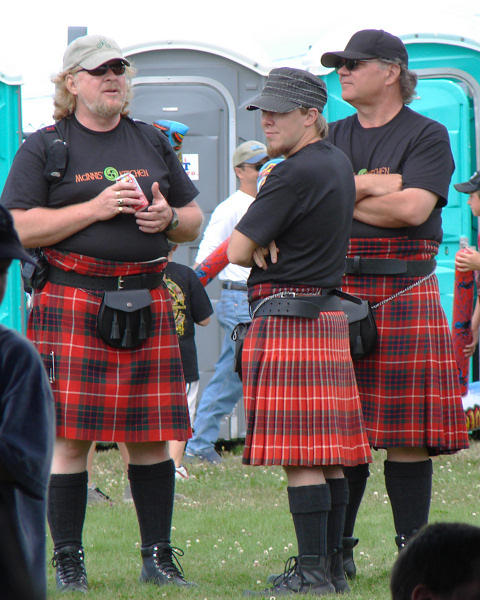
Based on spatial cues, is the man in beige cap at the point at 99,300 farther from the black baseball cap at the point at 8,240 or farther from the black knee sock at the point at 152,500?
the black baseball cap at the point at 8,240

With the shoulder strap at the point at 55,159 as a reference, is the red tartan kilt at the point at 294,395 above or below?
below

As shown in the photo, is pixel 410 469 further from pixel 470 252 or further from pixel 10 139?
pixel 10 139

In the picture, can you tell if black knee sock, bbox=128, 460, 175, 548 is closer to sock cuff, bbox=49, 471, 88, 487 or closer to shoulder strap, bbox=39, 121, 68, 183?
sock cuff, bbox=49, 471, 88, 487

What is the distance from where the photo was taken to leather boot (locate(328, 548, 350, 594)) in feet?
11.2

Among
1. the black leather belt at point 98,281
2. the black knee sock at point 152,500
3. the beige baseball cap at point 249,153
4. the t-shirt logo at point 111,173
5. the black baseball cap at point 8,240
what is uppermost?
the beige baseball cap at point 249,153

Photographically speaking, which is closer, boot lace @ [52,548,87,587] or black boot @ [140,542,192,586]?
boot lace @ [52,548,87,587]

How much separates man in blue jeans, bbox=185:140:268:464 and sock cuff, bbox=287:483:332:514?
3.09 m

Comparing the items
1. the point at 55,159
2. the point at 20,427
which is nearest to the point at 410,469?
the point at 55,159

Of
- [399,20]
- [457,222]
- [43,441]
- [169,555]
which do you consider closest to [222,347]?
[457,222]

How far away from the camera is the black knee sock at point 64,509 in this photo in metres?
3.47

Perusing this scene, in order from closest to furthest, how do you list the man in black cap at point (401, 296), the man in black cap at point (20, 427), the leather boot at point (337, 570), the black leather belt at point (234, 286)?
the man in black cap at point (20, 427)
the leather boot at point (337, 570)
the man in black cap at point (401, 296)
the black leather belt at point (234, 286)

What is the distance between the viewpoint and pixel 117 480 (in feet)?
19.7

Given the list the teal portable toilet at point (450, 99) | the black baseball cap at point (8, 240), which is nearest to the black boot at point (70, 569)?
the black baseball cap at point (8, 240)

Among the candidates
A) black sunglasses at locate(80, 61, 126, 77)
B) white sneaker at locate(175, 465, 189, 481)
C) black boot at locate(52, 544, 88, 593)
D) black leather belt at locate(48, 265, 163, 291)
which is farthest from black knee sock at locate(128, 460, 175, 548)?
white sneaker at locate(175, 465, 189, 481)
